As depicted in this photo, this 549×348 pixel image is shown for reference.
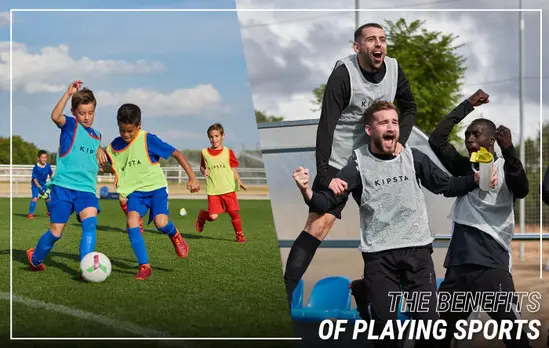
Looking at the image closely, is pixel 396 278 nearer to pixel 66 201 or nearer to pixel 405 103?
pixel 405 103

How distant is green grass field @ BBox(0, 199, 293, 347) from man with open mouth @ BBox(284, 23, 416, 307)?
1003mm

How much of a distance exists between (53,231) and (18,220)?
26.2 feet

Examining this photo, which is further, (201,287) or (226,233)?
(226,233)

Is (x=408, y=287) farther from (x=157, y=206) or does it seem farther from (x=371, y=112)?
(x=157, y=206)

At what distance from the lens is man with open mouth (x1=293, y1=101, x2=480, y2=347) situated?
4.14 m

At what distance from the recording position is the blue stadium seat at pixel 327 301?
5.28 meters

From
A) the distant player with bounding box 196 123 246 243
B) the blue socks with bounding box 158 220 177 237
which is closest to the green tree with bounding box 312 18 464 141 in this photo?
the distant player with bounding box 196 123 246 243

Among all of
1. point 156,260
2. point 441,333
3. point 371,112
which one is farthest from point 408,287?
point 156,260

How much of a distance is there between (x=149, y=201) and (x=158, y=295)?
1012mm

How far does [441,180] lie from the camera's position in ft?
13.9

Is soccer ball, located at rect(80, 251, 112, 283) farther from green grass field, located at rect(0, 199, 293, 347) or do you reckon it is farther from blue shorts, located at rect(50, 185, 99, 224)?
blue shorts, located at rect(50, 185, 99, 224)

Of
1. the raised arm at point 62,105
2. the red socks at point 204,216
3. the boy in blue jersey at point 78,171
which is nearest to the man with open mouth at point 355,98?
the raised arm at point 62,105

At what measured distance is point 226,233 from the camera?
11852 mm

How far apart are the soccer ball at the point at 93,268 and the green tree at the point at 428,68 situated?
6626mm
